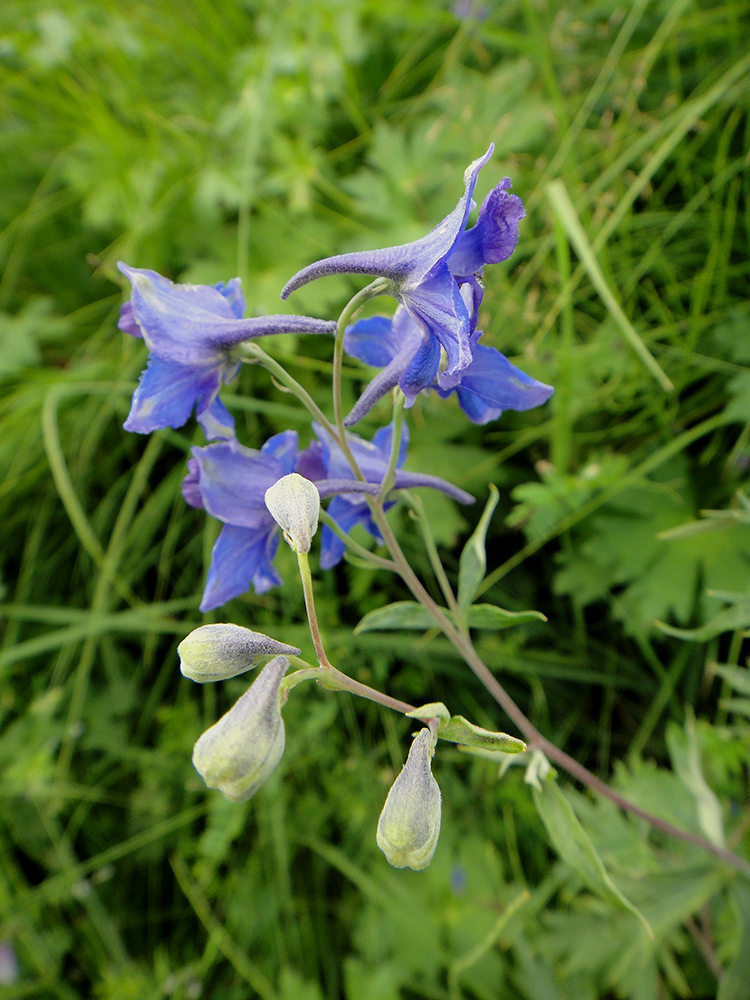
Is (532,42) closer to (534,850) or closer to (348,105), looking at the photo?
(348,105)

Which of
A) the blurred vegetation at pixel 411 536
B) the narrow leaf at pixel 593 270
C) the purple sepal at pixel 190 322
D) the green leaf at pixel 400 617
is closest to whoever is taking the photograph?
the purple sepal at pixel 190 322

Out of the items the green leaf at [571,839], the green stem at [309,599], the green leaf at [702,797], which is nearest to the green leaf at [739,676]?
the green leaf at [702,797]

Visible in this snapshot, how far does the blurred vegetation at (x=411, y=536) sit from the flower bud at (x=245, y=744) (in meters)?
0.90

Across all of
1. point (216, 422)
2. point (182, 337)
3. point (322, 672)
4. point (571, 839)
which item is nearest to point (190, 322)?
point (182, 337)

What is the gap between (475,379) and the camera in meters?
0.79

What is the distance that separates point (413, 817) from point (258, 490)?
40 centimetres

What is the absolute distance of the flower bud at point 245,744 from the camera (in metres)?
0.62

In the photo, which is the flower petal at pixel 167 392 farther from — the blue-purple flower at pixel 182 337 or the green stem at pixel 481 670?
the green stem at pixel 481 670

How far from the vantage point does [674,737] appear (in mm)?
1356

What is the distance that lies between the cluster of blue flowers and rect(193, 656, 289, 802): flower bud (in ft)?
0.76

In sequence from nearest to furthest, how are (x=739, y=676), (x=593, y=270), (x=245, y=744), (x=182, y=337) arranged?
(x=245, y=744), (x=182, y=337), (x=739, y=676), (x=593, y=270)

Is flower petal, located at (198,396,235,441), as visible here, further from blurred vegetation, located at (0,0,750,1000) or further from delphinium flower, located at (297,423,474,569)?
blurred vegetation, located at (0,0,750,1000)

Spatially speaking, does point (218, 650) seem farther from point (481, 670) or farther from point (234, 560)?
point (481, 670)

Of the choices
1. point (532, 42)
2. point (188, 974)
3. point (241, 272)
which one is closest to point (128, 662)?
point (188, 974)
